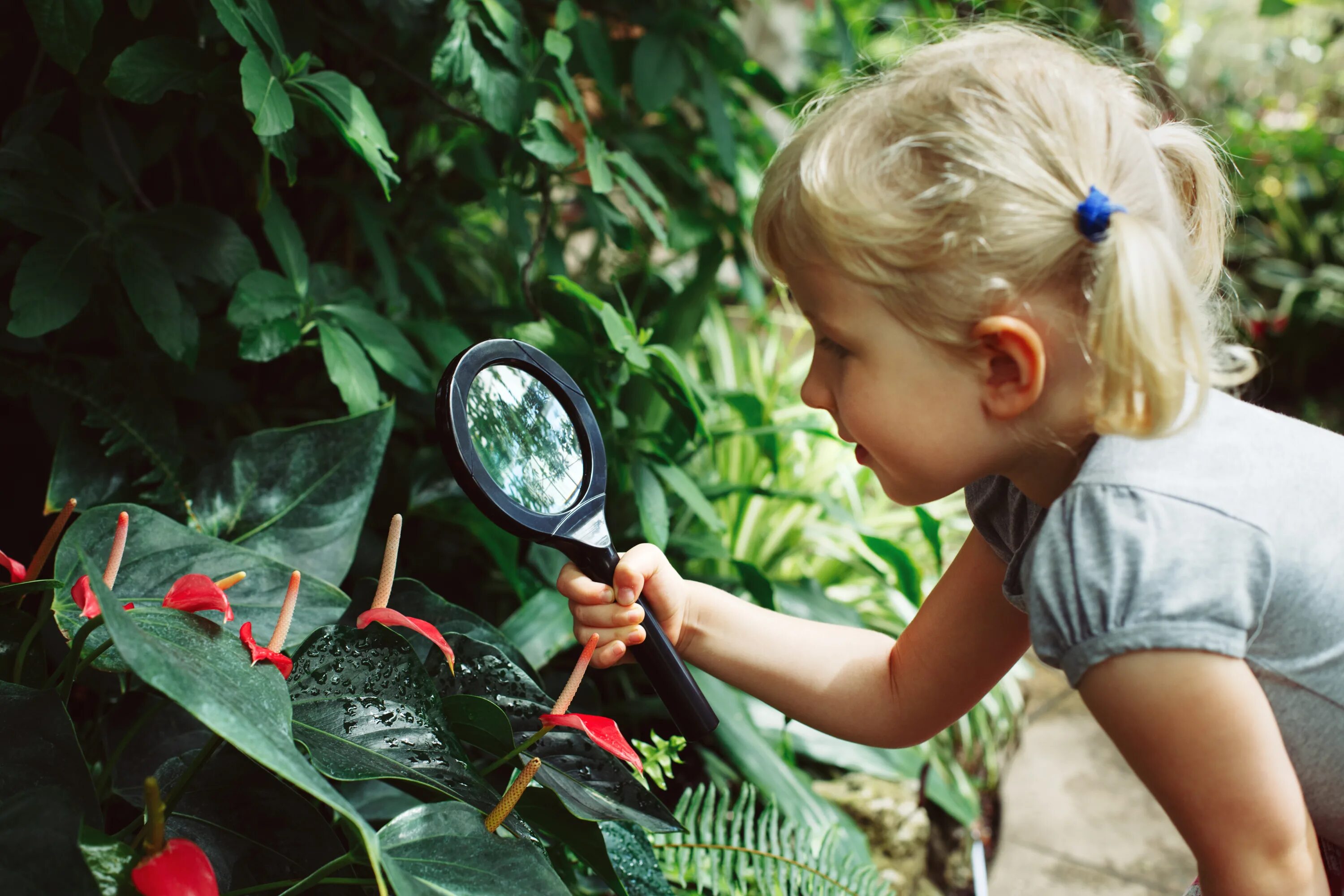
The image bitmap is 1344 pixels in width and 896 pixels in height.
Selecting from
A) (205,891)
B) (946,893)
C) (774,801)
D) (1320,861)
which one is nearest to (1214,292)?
(1320,861)

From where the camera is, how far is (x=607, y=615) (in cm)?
88

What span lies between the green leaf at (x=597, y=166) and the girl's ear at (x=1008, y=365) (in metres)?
0.64

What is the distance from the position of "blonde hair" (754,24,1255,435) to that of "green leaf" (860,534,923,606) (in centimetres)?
83

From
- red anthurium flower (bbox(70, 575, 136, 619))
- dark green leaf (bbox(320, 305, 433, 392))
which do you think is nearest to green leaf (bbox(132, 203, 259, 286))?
dark green leaf (bbox(320, 305, 433, 392))

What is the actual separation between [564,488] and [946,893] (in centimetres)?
145

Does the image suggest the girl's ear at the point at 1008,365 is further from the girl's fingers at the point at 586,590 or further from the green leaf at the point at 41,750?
the green leaf at the point at 41,750

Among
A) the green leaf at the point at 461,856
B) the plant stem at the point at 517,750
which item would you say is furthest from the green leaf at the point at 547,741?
the green leaf at the point at 461,856

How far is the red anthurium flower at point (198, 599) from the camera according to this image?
0.70m

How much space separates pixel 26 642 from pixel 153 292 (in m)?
0.43

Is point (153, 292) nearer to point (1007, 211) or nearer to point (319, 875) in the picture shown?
point (319, 875)

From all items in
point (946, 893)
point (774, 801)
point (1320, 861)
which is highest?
point (1320, 861)

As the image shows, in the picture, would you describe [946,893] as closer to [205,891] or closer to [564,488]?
[564,488]

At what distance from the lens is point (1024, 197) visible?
0.76 meters

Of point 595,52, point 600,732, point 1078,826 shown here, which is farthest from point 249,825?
point 1078,826
